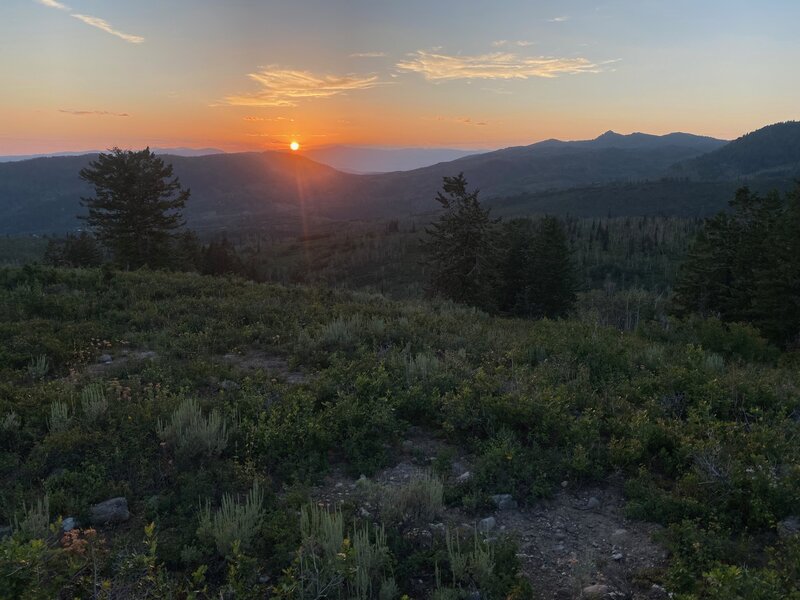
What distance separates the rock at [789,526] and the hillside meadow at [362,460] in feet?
0.07

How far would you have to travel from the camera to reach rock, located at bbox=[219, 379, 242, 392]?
269 inches

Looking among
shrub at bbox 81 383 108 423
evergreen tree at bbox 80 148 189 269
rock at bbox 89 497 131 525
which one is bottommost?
rock at bbox 89 497 131 525

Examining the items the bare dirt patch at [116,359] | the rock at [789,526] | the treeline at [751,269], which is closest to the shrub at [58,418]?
the bare dirt patch at [116,359]

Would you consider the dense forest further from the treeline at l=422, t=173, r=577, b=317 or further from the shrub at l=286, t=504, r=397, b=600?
the treeline at l=422, t=173, r=577, b=317

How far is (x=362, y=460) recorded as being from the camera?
5.35 m

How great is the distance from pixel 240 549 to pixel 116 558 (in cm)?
90

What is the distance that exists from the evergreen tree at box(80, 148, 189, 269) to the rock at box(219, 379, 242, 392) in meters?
27.2

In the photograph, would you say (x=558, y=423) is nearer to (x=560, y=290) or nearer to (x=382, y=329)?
(x=382, y=329)

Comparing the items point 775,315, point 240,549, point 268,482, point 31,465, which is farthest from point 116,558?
point 775,315

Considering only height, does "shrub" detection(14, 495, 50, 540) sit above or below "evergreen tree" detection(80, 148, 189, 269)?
below

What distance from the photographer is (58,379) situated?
7.16 meters

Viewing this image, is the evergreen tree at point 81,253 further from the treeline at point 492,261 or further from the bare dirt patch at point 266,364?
the bare dirt patch at point 266,364

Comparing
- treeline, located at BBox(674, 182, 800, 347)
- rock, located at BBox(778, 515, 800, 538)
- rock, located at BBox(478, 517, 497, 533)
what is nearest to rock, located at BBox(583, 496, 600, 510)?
rock, located at BBox(478, 517, 497, 533)

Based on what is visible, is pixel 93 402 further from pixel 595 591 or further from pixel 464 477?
pixel 595 591
